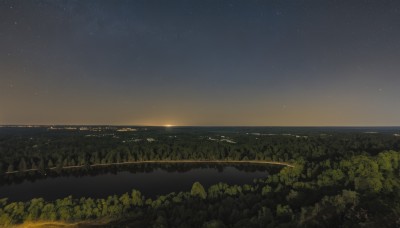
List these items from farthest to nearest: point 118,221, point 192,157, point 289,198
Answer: point 192,157 → point 289,198 → point 118,221

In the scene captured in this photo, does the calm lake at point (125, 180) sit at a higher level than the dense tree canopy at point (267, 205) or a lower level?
lower

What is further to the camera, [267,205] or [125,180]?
[125,180]

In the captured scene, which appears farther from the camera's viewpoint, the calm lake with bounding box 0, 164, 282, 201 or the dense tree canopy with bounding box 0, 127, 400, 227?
the calm lake with bounding box 0, 164, 282, 201

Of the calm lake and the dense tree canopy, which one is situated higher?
the dense tree canopy

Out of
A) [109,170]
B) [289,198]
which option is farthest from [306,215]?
[109,170]

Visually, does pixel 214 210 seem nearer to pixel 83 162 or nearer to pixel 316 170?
pixel 316 170

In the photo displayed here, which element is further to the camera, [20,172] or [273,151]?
[273,151]

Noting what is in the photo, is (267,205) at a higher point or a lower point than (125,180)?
higher

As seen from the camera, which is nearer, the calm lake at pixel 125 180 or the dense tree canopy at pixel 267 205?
the dense tree canopy at pixel 267 205
